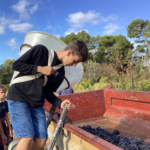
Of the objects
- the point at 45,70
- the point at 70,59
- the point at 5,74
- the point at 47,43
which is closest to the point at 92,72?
the point at 5,74

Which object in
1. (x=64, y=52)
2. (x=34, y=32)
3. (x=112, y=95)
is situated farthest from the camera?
(x=112, y=95)

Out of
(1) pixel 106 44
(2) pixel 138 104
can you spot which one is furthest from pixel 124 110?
(1) pixel 106 44

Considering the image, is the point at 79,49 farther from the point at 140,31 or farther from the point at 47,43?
the point at 140,31

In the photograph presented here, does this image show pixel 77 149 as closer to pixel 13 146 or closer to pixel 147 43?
pixel 13 146

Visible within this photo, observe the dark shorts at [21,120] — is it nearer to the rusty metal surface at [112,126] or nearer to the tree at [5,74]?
the rusty metal surface at [112,126]

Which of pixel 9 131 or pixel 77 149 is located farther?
pixel 9 131

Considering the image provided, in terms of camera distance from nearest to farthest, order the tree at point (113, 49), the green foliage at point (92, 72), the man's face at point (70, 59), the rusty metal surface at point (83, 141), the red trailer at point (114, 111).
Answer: the rusty metal surface at point (83, 141) < the man's face at point (70, 59) < the red trailer at point (114, 111) < the green foliage at point (92, 72) < the tree at point (113, 49)

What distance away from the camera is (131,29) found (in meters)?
23.9

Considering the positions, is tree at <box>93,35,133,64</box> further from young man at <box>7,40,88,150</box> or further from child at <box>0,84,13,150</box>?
young man at <box>7,40,88,150</box>

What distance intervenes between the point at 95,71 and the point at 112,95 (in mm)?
12942

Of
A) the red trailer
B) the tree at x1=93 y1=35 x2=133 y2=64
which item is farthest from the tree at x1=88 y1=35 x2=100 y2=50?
the red trailer

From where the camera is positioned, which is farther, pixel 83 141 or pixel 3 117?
pixel 3 117

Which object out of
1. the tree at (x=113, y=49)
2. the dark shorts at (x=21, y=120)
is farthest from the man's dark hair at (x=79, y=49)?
the tree at (x=113, y=49)

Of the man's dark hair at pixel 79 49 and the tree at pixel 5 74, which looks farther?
the tree at pixel 5 74
